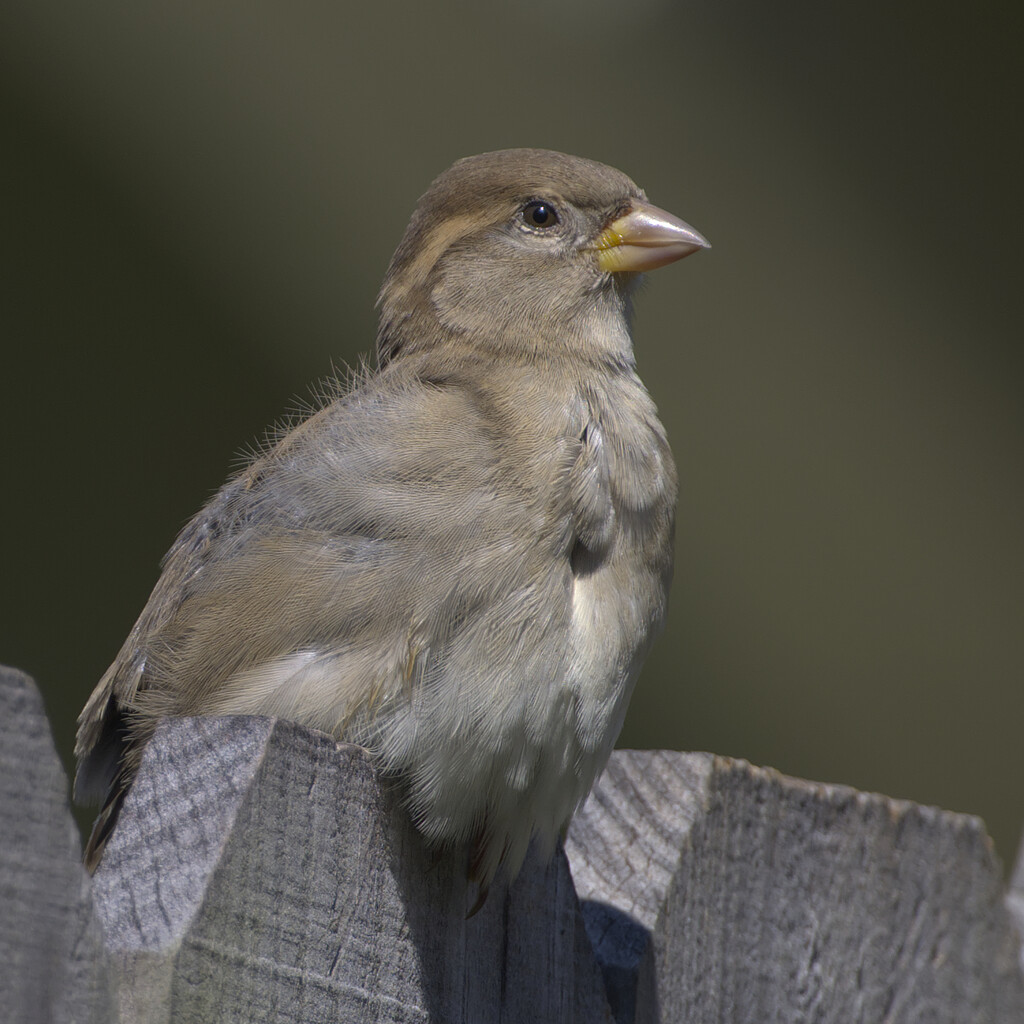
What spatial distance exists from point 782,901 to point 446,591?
0.74 meters

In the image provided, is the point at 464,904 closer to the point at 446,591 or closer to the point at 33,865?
the point at 446,591

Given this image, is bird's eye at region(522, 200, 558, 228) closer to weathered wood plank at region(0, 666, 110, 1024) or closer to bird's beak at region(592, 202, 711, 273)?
bird's beak at region(592, 202, 711, 273)

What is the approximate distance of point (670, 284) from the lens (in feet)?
17.0

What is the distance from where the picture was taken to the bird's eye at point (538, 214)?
11.9ft

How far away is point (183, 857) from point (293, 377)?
11.7ft

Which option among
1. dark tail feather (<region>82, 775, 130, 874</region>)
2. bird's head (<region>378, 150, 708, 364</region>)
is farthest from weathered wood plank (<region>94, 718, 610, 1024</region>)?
bird's head (<region>378, 150, 708, 364</region>)

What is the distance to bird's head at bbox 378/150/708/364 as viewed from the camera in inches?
135

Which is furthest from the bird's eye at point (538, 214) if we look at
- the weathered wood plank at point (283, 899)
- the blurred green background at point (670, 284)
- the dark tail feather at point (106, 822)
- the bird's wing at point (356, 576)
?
the weathered wood plank at point (283, 899)

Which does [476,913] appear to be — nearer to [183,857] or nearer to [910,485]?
[183,857]

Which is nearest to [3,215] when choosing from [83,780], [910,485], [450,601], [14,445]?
[14,445]

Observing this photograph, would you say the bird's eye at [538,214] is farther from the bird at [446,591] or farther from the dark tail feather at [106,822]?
the dark tail feather at [106,822]

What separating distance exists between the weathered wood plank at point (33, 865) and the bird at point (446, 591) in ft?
2.49

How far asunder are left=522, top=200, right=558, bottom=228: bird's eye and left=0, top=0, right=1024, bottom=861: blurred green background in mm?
1184

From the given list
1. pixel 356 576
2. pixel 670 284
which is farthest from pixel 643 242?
pixel 670 284
